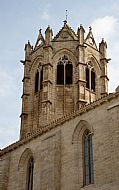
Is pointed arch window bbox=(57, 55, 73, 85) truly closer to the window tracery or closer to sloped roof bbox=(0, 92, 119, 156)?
the window tracery

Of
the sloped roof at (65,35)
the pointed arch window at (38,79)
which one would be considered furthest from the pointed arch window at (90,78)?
the pointed arch window at (38,79)

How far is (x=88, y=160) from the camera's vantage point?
66.7ft

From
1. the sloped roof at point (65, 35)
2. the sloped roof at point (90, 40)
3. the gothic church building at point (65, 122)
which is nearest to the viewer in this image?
the gothic church building at point (65, 122)

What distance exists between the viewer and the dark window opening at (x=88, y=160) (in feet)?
65.4

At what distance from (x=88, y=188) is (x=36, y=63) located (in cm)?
1931

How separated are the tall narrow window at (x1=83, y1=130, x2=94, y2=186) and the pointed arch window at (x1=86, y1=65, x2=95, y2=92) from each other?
1316 centimetres

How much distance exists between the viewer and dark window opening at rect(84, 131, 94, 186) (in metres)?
19.9

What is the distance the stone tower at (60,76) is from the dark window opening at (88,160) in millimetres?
10570

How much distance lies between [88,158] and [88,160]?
4.0 inches

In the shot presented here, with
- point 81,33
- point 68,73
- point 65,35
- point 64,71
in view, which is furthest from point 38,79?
point 81,33

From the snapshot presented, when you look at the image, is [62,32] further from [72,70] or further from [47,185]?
[47,185]

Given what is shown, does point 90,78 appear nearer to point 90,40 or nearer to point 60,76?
point 60,76

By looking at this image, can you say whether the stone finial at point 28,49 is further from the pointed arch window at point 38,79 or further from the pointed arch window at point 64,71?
the pointed arch window at point 64,71

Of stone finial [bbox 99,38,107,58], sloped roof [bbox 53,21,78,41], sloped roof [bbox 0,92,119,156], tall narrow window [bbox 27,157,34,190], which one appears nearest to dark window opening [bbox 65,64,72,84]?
sloped roof [bbox 53,21,78,41]
